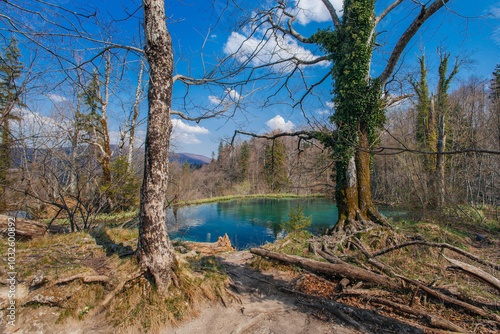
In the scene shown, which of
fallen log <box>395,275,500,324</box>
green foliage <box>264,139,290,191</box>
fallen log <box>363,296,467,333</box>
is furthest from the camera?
green foliage <box>264,139,290,191</box>

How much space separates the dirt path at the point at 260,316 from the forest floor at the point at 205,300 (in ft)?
0.04

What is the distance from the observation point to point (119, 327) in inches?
95.0

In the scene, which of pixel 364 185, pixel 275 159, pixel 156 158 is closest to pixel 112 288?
pixel 156 158

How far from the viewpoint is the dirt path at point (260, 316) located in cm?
262

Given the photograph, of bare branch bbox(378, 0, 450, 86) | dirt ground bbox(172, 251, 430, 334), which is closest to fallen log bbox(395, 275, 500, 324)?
dirt ground bbox(172, 251, 430, 334)

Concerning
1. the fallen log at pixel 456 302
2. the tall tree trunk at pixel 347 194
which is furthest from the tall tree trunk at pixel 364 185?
the fallen log at pixel 456 302

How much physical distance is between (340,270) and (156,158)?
3400 millimetres

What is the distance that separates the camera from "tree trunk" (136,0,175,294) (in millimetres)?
2900

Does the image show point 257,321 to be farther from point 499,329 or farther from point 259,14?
point 259,14

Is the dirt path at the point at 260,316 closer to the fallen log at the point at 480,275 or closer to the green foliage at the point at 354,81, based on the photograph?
the fallen log at the point at 480,275

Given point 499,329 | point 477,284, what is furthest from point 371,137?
point 499,329

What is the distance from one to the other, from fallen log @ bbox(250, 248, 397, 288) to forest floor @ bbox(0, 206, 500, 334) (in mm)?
121

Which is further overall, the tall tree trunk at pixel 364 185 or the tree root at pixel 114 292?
the tall tree trunk at pixel 364 185

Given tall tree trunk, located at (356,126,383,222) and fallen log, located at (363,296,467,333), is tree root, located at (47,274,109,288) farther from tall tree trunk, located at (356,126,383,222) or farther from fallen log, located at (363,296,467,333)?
tall tree trunk, located at (356,126,383,222)
